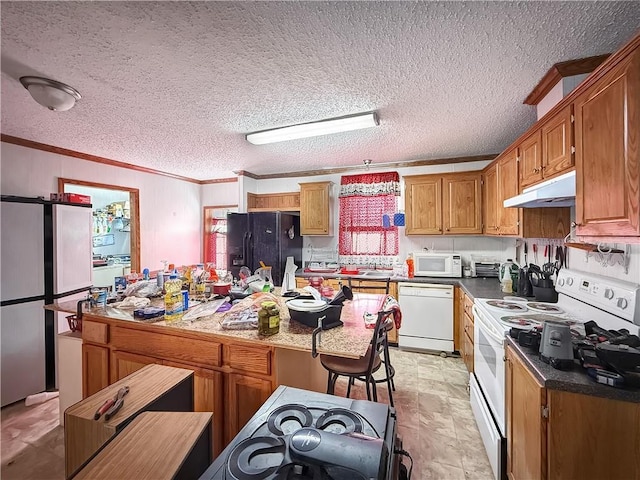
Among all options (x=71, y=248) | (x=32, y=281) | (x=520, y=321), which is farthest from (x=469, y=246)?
(x=32, y=281)

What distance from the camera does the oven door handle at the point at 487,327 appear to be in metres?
1.75

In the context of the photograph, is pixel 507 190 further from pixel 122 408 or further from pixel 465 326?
pixel 122 408

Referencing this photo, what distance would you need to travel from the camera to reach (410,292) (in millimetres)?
3457

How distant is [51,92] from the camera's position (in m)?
1.81

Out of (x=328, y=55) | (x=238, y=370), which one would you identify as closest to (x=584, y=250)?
(x=328, y=55)

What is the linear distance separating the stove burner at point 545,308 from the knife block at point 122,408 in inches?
95.2

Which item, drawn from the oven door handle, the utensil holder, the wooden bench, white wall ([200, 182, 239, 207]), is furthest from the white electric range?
white wall ([200, 182, 239, 207])

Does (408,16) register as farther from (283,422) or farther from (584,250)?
(584,250)

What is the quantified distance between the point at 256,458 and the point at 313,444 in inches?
6.3

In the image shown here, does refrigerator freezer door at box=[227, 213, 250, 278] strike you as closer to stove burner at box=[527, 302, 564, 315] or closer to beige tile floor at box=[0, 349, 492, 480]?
beige tile floor at box=[0, 349, 492, 480]

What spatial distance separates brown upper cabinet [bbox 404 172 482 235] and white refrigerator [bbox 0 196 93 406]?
3880 mm

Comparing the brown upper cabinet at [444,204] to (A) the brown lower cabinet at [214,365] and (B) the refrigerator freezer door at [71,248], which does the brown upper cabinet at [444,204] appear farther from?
(B) the refrigerator freezer door at [71,248]

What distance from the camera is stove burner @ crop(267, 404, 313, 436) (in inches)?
29.4

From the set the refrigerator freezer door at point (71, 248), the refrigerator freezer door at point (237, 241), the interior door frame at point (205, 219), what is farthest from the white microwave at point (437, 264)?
the refrigerator freezer door at point (71, 248)
